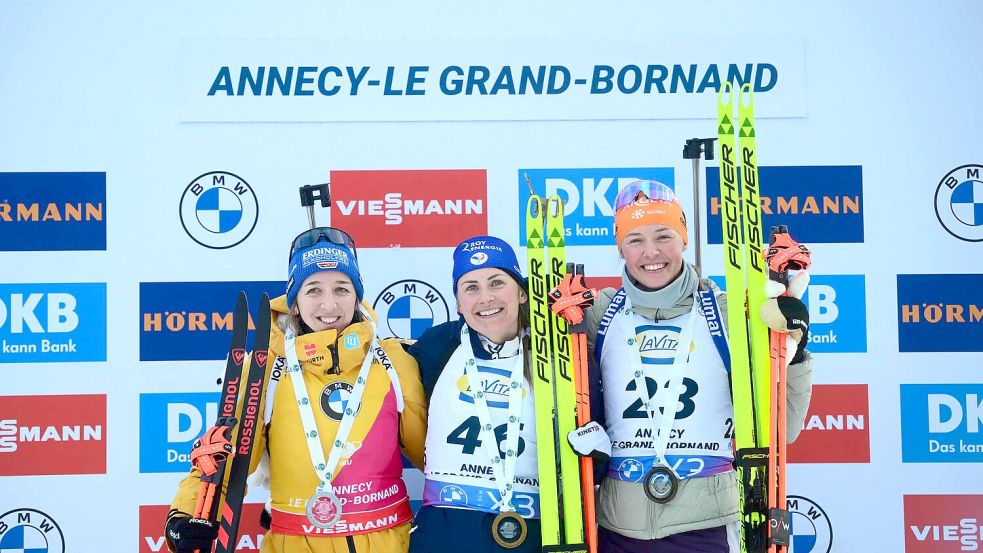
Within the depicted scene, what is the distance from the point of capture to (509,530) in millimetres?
2711

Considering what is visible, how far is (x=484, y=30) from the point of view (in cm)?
386

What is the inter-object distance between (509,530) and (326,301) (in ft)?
3.40

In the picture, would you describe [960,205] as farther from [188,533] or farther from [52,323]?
[52,323]

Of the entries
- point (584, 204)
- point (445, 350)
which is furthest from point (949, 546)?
point (445, 350)

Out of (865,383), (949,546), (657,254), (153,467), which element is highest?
(657,254)

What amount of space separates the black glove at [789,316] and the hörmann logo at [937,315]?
149cm

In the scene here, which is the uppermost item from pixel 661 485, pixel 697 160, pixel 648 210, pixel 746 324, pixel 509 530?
pixel 697 160

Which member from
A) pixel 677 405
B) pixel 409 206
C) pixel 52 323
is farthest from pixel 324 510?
pixel 52 323

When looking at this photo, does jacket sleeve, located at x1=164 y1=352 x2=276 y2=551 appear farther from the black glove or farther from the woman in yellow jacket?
the black glove

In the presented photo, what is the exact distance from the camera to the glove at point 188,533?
8.75ft

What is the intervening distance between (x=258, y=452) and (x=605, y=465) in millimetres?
1239

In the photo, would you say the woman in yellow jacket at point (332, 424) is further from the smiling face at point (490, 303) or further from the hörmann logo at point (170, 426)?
the hörmann logo at point (170, 426)

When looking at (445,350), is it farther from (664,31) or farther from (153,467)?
(664,31)

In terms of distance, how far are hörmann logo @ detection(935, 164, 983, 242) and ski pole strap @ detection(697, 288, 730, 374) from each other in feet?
5.68
